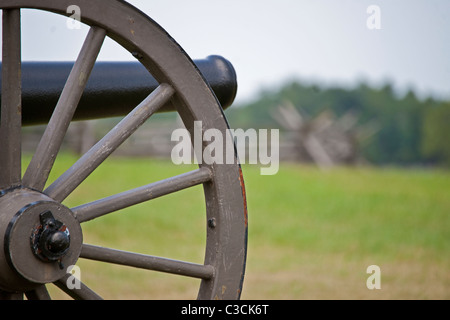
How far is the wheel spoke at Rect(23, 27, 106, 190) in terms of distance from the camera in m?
1.88

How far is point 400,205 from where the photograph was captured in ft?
28.1

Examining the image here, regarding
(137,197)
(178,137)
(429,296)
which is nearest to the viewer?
(137,197)

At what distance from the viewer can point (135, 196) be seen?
202 centimetres

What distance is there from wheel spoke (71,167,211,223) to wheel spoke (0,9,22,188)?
0.72 ft

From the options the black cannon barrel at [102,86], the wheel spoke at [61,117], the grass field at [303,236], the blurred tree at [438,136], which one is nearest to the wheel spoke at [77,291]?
the wheel spoke at [61,117]

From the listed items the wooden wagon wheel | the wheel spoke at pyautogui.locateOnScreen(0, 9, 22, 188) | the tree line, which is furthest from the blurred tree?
the wheel spoke at pyautogui.locateOnScreen(0, 9, 22, 188)

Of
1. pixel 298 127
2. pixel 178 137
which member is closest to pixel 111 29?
pixel 178 137

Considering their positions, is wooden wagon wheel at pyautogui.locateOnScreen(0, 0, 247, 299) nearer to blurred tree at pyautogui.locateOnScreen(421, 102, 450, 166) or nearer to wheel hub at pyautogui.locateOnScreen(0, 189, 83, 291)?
wheel hub at pyautogui.locateOnScreen(0, 189, 83, 291)

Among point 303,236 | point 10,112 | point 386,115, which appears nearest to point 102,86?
point 10,112

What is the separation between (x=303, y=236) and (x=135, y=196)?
5.27m

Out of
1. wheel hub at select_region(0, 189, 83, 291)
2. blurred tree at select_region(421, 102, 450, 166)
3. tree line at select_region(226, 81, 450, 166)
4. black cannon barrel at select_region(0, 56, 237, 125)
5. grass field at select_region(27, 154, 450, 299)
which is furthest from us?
tree line at select_region(226, 81, 450, 166)

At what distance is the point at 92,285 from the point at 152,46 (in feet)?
10.5

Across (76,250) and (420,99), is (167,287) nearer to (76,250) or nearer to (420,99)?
(76,250)

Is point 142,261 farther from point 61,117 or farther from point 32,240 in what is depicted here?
point 61,117
